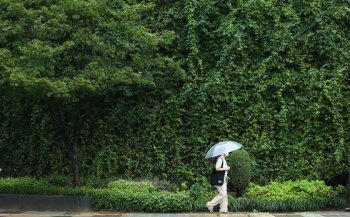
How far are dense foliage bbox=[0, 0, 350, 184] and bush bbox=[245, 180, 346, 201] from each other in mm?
973

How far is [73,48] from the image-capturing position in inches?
346

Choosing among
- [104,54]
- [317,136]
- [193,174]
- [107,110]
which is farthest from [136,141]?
[317,136]

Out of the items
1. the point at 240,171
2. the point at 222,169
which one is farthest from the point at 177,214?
the point at 240,171

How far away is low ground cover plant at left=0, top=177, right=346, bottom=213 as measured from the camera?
Answer: 8148 mm

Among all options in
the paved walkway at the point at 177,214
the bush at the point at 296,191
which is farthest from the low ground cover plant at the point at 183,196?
the paved walkway at the point at 177,214

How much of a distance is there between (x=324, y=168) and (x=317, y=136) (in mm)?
1043

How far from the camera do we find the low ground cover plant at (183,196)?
321 inches

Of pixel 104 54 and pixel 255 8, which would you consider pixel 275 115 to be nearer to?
pixel 255 8

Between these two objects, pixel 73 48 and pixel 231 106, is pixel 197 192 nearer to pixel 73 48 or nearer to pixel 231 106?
pixel 231 106

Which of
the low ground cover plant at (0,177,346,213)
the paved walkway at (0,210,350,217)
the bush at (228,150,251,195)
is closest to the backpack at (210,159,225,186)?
the paved walkway at (0,210,350,217)

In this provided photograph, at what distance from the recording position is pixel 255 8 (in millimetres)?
10453

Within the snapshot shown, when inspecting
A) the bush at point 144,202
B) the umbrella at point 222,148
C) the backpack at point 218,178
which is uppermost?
the umbrella at point 222,148

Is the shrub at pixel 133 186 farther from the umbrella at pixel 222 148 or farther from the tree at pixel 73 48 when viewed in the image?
the umbrella at pixel 222 148

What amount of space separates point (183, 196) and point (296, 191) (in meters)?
3.35
